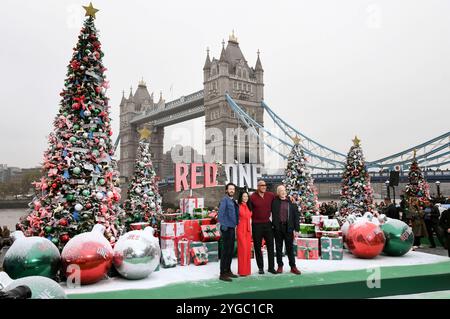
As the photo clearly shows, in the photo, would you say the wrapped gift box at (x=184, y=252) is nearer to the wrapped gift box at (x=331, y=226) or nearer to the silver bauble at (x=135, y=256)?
the silver bauble at (x=135, y=256)

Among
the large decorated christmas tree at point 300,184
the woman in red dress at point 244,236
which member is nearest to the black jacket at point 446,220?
the woman in red dress at point 244,236

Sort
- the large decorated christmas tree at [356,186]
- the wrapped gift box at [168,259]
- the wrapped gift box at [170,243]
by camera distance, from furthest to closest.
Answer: the large decorated christmas tree at [356,186]
the wrapped gift box at [170,243]
the wrapped gift box at [168,259]

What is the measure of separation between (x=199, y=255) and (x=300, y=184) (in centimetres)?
836

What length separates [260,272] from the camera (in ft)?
16.4

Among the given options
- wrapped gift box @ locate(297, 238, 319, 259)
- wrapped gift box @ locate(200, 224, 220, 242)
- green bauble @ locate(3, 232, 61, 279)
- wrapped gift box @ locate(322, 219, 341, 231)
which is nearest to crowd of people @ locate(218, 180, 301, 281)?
wrapped gift box @ locate(200, 224, 220, 242)

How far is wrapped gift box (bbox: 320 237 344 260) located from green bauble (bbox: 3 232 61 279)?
4.48 m

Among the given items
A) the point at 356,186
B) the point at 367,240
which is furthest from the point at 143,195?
the point at 356,186

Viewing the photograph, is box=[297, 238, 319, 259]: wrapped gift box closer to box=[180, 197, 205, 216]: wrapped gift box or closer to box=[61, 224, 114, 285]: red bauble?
box=[180, 197, 205, 216]: wrapped gift box

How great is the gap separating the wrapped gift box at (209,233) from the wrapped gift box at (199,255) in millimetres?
267

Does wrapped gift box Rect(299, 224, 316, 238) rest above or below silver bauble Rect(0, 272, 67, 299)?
below

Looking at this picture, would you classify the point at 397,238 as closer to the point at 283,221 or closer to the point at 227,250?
the point at 283,221

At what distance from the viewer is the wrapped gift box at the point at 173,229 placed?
5.93 meters

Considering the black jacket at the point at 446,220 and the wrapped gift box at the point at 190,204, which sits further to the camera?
the wrapped gift box at the point at 190,204

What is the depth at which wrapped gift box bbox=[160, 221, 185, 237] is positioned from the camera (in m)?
5.93
